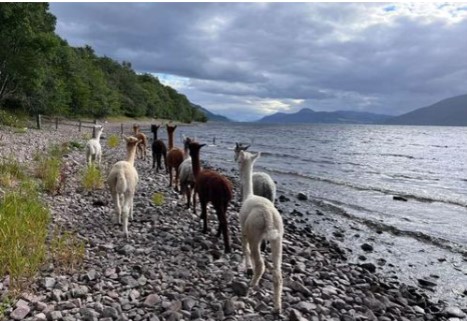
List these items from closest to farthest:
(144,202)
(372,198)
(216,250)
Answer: (216,250), (144,202), (372,198)

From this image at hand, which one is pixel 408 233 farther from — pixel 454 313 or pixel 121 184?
pixel 121 184

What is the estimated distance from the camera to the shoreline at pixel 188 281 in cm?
611

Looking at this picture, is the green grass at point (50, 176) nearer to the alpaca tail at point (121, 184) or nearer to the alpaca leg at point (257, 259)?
the alpaca tail at point (121, 184)

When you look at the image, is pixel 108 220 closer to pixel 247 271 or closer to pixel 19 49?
pixel 247 271

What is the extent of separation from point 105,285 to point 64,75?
59.5m

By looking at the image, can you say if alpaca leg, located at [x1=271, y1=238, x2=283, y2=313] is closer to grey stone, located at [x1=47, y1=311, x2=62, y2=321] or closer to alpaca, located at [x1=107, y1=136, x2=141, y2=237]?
grey stone, located at [x1=47, y1=311, x2=62, y2=321]

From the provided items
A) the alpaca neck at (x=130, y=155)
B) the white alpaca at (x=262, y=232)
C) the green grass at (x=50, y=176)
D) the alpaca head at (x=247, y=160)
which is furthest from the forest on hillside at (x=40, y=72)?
the white alpaca at (x=262, y=232)

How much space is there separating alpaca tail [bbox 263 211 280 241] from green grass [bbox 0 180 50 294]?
3.60 metres

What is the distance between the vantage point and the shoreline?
6.11 m

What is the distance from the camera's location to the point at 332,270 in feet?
30.7

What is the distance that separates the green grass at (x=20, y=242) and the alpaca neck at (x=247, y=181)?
3873 mm

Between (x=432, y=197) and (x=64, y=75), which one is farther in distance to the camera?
(x=64, y=75)

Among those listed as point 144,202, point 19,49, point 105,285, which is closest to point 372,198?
point 144,202

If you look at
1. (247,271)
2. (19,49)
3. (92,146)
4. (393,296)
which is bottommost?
(393,296)
